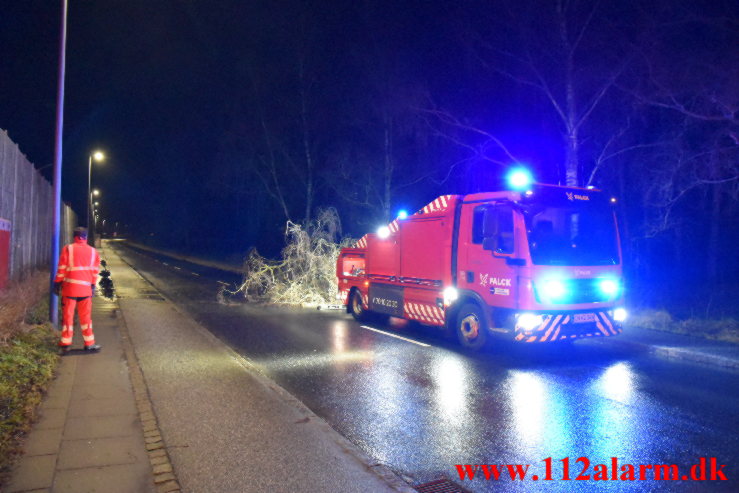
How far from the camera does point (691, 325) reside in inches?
446

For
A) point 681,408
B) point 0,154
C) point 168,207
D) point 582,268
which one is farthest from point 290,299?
point 168,207

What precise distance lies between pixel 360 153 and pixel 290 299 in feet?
25.1

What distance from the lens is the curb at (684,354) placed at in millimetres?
8586

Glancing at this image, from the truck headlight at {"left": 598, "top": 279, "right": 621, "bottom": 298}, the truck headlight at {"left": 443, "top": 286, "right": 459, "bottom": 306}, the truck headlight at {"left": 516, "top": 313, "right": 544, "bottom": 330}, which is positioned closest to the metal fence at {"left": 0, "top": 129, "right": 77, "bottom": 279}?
the truck headlight at {"left": 443, "top": 286, "right": 459, "bottom": 306}

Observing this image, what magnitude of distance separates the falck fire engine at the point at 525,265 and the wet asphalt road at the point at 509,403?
0.63m

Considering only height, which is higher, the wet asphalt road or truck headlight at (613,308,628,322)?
truck headlight at (613,308,628,322)

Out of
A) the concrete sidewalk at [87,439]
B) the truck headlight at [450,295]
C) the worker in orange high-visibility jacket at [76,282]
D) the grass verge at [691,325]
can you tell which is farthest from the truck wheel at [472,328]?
the worker in orange high-visibility jacket at [76,282]

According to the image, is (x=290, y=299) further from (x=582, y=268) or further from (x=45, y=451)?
(x=45, y=451)

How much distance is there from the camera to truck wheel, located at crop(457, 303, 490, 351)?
9547 millimetres

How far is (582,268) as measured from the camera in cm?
910

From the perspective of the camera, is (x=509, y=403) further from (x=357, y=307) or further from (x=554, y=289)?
(x=357, y=307)

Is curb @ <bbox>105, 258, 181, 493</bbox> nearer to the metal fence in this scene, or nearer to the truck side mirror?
the metal fence

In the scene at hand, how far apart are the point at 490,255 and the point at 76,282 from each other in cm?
677

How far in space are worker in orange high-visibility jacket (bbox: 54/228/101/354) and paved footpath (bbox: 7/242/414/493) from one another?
38cm
